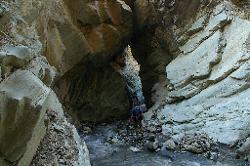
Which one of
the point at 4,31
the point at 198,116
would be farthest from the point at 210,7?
the point at 4,31

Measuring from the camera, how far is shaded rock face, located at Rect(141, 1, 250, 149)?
15523 millimetres

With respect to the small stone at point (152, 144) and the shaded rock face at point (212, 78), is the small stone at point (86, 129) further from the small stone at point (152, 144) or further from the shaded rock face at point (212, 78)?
the small stone at point (152, 144)

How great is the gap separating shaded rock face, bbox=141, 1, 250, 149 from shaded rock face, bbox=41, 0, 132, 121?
12.7ft

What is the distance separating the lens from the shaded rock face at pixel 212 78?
15.5 metres

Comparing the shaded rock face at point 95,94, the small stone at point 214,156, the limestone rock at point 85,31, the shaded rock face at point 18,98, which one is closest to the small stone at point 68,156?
the shaded rock face at point 18,98

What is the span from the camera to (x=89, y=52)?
2073cm

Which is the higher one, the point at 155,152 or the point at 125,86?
the point at 125,86

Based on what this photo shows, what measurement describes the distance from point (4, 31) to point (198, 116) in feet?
31.2

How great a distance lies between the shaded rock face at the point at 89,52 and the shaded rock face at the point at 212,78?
3.86m

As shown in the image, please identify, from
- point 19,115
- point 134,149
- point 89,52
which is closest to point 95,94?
point 89,52

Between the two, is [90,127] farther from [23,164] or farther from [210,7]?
[23,164]

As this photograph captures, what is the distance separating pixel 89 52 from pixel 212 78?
6624 millimetres

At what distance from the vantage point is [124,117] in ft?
75.9

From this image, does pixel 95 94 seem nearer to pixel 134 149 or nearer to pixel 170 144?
pixel 134 149
